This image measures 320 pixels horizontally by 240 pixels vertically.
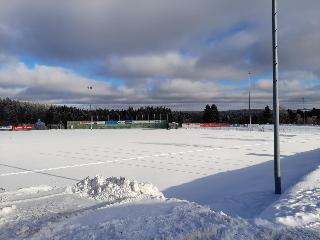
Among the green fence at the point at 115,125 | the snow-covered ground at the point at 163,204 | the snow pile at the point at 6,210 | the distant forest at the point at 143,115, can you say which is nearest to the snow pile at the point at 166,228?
the snow-covered ground at the point at 163,204

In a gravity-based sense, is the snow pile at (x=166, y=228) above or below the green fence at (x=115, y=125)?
below

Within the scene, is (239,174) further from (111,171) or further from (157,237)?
(157,237)

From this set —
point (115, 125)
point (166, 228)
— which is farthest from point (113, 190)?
point (115, 125)

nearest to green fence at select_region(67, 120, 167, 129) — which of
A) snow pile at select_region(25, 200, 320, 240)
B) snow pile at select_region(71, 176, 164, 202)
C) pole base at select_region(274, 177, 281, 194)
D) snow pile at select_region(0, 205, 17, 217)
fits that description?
snow pile at select_region(71, 176, 164, 202)

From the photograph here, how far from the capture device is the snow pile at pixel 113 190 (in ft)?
33.4

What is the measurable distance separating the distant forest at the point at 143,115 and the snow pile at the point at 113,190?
110990 mm

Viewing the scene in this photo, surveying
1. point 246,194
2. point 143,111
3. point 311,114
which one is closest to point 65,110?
point 143,111

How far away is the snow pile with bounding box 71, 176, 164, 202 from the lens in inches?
400

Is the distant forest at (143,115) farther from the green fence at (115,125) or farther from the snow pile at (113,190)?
the snow pile at (113,190)

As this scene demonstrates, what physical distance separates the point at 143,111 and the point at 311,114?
69.7 m

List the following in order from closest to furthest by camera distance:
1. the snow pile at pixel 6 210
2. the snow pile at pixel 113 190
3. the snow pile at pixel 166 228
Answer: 1. the snow pile at pixel 166 228
2. the snow pile at pixel 6 210
3. the snow pile at pixel 113 190

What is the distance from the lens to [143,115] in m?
144

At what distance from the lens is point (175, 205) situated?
884cm

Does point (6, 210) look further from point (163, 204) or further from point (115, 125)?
point (115, 125)
